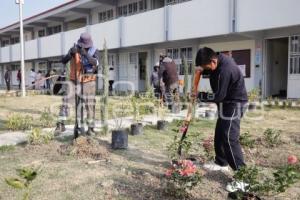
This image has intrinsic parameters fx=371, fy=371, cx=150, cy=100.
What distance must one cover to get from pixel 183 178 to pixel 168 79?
737 centimetres

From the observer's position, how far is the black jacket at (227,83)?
3.99 m

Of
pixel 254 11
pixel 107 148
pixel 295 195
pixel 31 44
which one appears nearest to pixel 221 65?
pixel 295 195

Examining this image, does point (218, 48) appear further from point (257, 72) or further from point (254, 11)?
point (254, 11)

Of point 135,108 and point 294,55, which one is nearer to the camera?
point 135,108

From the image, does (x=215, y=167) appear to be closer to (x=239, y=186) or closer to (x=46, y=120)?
(x=239, y=186)

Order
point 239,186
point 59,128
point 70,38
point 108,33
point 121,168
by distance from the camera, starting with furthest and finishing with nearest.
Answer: point 70,38 < point 108,33 < point 59,128 < point 121,168 < point 239,186

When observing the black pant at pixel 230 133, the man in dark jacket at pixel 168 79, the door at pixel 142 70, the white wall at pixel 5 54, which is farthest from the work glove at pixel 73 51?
the white wall at pixel 5 54

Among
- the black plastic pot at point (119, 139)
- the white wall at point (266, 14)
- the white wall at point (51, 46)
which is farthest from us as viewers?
the white wall at point (51, 46)

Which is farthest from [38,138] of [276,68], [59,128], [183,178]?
[276,68]

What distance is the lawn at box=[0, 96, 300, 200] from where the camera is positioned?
3.96 m

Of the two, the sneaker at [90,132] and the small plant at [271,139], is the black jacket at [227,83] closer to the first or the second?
the small plant at [271,139]

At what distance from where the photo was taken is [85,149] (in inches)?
218

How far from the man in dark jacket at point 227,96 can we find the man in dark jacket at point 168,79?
6.40m

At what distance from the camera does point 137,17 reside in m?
19.1
